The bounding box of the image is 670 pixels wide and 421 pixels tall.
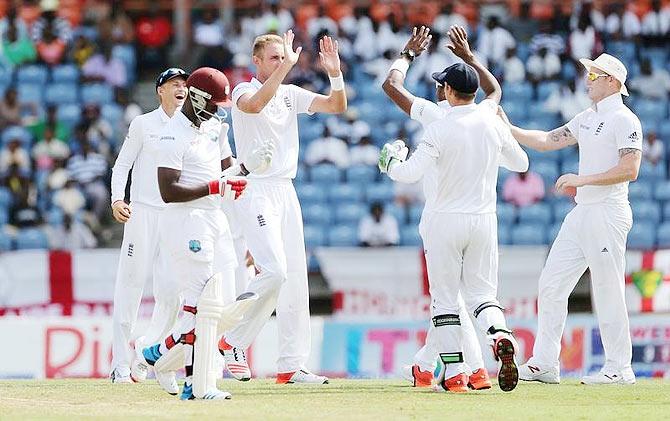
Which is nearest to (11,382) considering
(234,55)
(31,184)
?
(31,184)

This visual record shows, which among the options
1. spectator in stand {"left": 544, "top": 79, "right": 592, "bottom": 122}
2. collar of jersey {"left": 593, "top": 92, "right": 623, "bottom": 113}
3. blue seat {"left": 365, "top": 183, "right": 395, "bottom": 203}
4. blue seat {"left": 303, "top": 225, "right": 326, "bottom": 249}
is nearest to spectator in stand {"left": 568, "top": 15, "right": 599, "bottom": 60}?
spectator in stand {"left": 544, "top": 79, "right": 592, "bottom": 122}

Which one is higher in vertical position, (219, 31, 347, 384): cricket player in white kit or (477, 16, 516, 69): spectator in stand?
(477, 16, 516, 69): spectator in stand

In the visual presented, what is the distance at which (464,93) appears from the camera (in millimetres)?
10398

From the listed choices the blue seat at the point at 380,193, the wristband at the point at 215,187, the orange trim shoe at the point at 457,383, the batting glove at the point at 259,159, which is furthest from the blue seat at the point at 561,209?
the wristband at the point at 215,187

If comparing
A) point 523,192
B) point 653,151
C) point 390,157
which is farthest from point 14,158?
point 390,157

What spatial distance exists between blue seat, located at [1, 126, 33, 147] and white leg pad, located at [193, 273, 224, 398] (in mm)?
12635

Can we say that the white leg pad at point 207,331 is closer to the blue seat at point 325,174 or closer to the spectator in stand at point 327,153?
the blue seat at point 325,174

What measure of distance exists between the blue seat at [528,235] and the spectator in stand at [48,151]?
6.41 meters

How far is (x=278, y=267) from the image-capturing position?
35.5 feet

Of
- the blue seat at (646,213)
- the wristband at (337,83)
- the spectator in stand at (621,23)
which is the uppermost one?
the spectator in stand at (621,23)

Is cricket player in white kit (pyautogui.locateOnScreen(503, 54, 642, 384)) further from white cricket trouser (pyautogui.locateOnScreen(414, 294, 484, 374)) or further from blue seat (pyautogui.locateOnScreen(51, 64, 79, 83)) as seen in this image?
blue seat (pyautogui.locateOnScreen(51, 64, 79, 83))

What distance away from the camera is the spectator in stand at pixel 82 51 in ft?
76.0

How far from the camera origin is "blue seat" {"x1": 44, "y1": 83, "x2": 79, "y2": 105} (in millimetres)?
22516

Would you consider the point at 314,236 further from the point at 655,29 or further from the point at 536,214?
A: the point at 655,29
